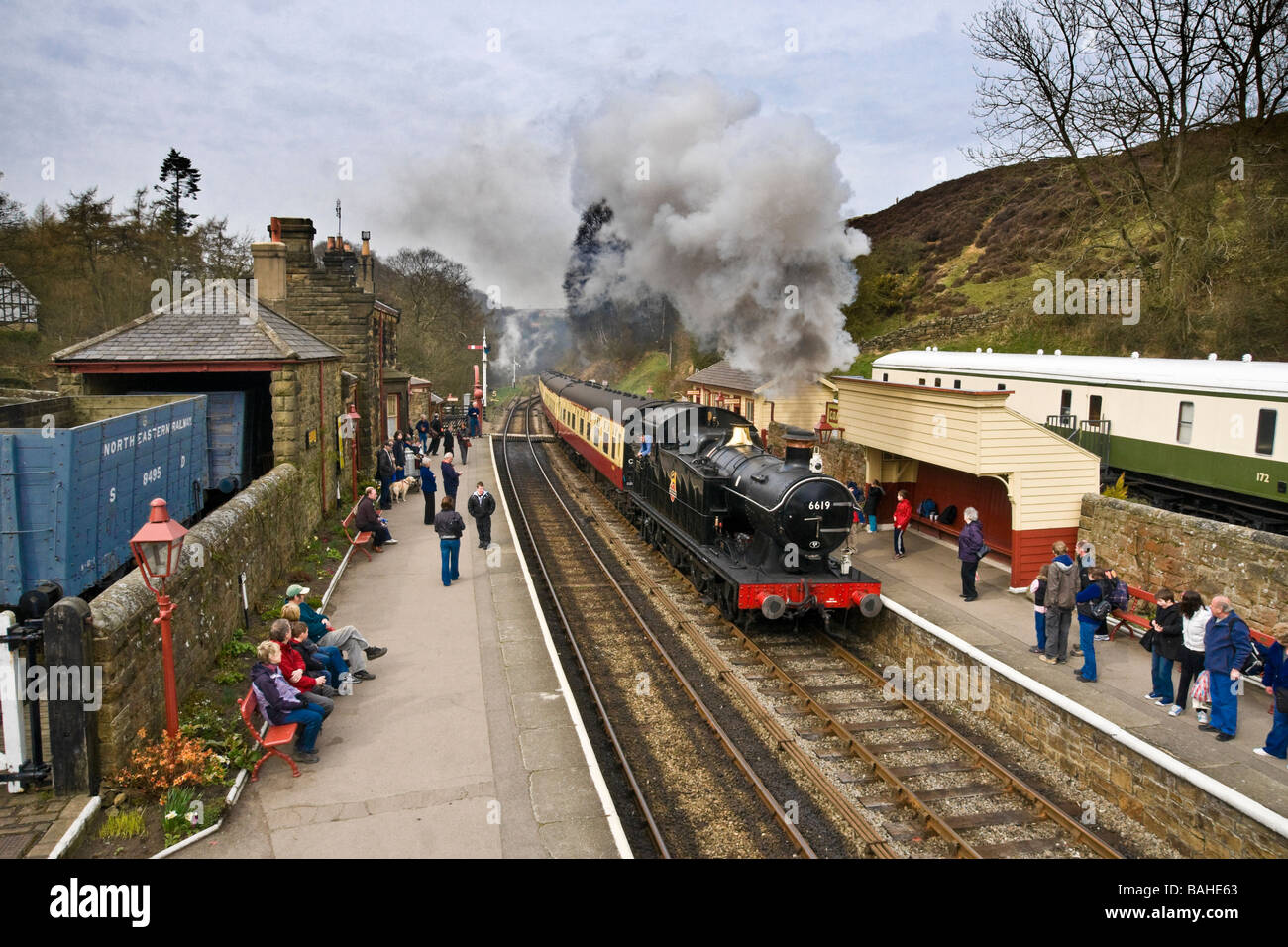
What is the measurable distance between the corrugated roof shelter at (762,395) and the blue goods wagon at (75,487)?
37.9 feet

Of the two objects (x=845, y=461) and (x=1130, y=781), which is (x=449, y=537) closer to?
(x=1130, y=781)

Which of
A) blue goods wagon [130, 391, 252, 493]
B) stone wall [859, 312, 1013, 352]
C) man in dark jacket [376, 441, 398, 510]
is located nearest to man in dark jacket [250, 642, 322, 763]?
blue goods wagon [130, 391, 252, 493]

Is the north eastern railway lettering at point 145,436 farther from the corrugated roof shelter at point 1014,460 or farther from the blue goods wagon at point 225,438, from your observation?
the corrugated roof shelter at point 1014,460

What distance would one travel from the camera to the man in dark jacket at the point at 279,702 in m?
6.97

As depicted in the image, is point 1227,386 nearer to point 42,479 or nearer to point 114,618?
point 114,618

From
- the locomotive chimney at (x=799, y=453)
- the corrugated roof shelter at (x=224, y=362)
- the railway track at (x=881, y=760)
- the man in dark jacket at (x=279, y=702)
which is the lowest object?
the railway track at (x=881, y=760)

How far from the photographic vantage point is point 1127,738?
7391 mm

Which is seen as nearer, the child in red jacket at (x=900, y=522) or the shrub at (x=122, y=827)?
the shrub at (x=122, y=827)

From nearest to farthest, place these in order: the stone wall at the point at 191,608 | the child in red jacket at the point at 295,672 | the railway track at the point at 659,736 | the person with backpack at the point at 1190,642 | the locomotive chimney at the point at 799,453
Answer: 1. the stone wall at the point at 191,608
2. the railway track at the point at 659,736
3. the child in red jacket at the point at 295,672
4. the person with backpack at the point at 1190,642
5. the locomotive chimney at the point at 799,453

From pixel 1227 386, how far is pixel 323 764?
47.5 feet

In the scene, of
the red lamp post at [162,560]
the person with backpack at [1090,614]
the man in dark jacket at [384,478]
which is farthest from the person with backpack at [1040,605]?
the man in dark jacket at [384,478]

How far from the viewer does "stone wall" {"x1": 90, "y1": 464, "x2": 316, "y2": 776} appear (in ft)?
19.7

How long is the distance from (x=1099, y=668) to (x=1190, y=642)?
1564 millimetres

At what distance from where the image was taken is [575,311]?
232 ft
